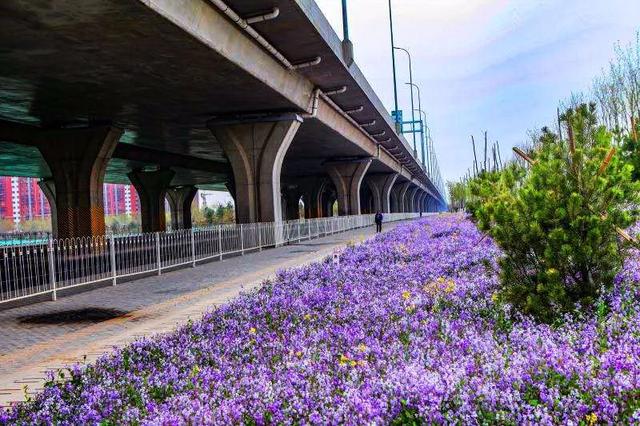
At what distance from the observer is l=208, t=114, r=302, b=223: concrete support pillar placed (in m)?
30.6

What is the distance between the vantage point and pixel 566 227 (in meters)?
6.27

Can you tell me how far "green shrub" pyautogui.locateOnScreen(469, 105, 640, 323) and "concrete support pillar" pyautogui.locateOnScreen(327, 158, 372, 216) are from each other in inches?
2047

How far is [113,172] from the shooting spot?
66.9 metres

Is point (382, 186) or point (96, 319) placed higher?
point (382, 186)

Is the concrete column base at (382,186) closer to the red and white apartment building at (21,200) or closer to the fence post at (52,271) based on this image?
the fence post at (52,271)

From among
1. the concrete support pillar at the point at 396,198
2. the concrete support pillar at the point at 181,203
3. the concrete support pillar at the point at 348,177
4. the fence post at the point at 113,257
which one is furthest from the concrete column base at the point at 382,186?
the fence post at the point at 113,257

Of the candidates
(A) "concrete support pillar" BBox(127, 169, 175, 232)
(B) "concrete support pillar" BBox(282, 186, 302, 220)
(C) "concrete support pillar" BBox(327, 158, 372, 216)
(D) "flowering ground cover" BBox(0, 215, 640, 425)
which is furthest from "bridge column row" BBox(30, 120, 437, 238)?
(B) "concrete support pillar" BBox(282, 186, 302, 220)

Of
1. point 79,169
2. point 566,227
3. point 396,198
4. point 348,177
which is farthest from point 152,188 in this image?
point 396,198

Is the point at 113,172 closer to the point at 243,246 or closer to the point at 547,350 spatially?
the point at 243,246

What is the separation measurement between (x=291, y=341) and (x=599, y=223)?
10.5ft

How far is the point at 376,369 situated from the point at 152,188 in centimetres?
5971

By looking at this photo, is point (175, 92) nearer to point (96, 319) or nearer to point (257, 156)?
point (257, 156)

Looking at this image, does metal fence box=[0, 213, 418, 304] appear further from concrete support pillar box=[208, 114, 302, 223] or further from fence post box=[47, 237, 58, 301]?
concrete support pillar box=[208, 114, 302, 223]

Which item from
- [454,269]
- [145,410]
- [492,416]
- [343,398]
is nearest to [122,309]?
[454,269]
